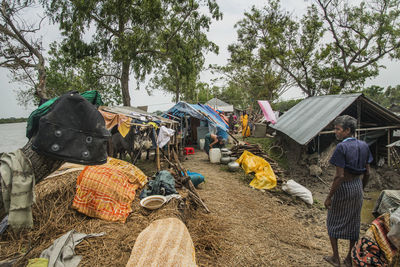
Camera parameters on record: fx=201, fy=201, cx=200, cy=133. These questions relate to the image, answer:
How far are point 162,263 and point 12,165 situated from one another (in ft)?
5.21

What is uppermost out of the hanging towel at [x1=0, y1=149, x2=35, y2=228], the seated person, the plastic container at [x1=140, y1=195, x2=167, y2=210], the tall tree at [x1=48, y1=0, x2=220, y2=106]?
the tall tree at [x1=48, y1=0, x2=220, y2=106]

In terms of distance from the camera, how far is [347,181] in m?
2.90

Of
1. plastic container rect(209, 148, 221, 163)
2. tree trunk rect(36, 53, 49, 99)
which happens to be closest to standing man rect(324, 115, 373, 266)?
plastic container rect(209, 148, 221, 163)

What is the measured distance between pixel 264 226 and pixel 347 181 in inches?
82.1

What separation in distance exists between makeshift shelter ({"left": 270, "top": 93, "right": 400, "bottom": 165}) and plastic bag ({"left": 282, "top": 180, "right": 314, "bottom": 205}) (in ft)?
5.48

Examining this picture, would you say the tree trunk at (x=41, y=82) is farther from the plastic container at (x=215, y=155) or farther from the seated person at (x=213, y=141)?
the plastic container at (x=215, y=155)

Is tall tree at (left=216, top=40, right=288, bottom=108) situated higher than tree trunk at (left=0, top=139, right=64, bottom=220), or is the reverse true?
tall tree at (left=216, top=40, right=288, bottom=108)

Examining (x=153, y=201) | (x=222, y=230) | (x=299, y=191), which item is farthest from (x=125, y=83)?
(x=222, y=230)

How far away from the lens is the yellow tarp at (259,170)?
6.60 m

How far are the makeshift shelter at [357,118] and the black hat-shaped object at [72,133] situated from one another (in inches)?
270

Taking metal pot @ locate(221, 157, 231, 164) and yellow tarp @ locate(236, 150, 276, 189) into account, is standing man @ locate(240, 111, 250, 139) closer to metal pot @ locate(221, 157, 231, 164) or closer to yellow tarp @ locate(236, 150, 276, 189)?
metal pot @ locate(221, 157, 231, 164)

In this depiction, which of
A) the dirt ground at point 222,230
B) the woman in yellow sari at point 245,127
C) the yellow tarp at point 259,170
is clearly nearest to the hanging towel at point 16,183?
the dirt ground at point 222,230

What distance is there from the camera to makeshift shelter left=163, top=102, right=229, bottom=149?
35.2 feet

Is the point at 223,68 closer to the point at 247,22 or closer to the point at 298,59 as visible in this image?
the point at 247,22
